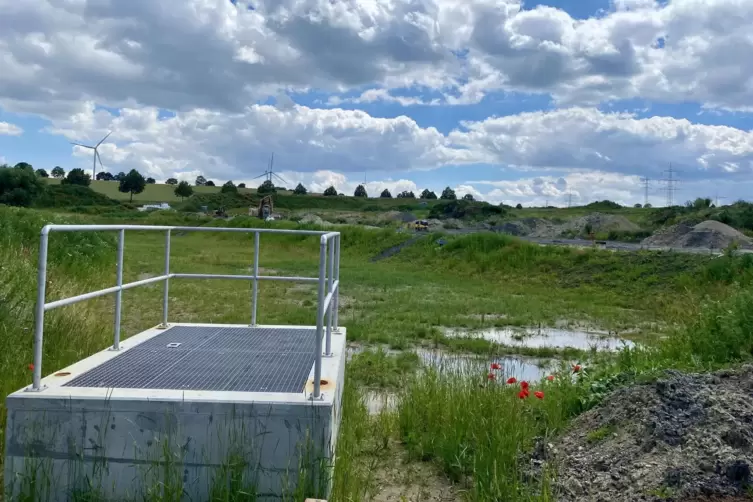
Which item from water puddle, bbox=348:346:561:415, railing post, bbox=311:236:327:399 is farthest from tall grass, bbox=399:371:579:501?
railing post, bbox=311:236:327:399

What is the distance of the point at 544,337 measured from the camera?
12.3 m

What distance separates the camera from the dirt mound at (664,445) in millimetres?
3840

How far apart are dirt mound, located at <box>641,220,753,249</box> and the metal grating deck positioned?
1206 inches

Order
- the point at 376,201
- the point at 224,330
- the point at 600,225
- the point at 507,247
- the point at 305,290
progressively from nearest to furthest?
the point at 224,330
the point at 305,290
the point at 507,247
the point at 600,225
the point at 376,201

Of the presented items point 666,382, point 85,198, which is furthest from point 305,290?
point 85,198

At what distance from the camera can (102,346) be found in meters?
7.02

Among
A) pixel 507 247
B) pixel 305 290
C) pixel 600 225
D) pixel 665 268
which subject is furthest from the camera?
pixel 600 225

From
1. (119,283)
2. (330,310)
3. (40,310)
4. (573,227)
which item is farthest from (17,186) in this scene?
(40,310)

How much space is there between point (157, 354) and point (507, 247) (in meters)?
22.4

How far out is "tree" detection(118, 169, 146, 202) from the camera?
9906cm

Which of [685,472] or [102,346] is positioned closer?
[685,472]

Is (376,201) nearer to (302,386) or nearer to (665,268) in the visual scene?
(665,268)

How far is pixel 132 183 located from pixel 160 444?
4061 inches

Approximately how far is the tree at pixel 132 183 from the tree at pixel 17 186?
3435cm
